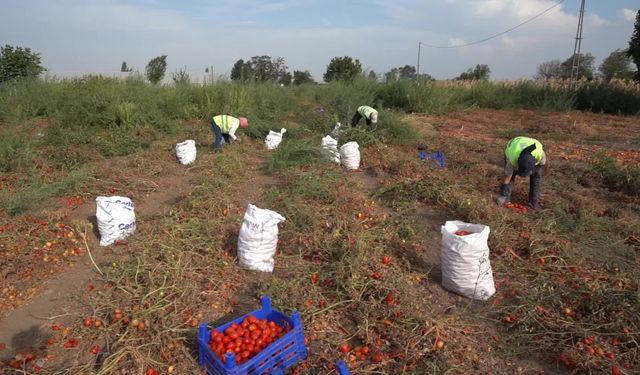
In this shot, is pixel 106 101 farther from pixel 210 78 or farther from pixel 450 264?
pixel 450 264

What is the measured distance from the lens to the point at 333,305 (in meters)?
2.79

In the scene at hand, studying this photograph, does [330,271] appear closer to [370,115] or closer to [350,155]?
[350,155]

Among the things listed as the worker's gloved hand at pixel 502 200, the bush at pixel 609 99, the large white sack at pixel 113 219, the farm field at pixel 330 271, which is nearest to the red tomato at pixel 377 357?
the farm field at pixel 330 271

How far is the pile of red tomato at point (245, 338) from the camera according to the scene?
225cm

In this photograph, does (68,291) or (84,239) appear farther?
(84,239)

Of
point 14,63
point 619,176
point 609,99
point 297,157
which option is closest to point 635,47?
point 609,99

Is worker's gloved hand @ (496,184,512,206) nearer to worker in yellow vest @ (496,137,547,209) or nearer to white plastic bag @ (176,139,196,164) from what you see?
worker in yellow vest @ (496,137,547,209)

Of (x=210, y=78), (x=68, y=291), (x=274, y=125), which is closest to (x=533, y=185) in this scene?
(x=68, y=291)

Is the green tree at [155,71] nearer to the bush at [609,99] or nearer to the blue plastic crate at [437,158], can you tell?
the blue plastic crate at [437,158]

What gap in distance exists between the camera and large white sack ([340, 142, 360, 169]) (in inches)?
246

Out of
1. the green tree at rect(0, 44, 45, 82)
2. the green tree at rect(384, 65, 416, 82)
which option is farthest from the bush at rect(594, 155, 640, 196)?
the green tree at rect(0, 44, 45, 82)

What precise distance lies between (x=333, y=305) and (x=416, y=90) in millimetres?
11745

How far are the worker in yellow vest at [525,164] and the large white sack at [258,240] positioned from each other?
2844 mm

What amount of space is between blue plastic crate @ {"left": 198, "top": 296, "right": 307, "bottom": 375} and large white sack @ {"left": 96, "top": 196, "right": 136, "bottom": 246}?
1.96 metres
